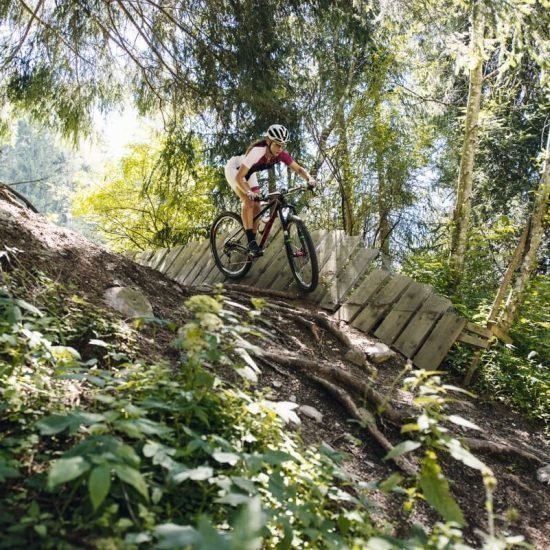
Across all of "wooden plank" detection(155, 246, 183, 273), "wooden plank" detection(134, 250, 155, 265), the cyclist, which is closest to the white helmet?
the cyclist

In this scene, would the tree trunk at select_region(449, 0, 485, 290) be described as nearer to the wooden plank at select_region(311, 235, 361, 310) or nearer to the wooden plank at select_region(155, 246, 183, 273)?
the wooden plank at select_region(311, 235, 361, 310)

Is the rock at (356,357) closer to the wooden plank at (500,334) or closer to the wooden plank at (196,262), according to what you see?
the wooden plank at (500,334)

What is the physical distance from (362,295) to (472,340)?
4.09 ft

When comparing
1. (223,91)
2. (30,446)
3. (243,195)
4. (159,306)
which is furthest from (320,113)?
(30,446)

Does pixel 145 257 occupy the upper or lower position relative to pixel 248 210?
lower

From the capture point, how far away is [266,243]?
7031 millimetres

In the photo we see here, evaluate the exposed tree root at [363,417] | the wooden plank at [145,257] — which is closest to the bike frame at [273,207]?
the exposed tree root at [363,417]

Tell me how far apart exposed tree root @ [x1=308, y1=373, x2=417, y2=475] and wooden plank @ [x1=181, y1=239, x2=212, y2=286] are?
4020 mm

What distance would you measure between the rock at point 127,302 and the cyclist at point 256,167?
224 cm

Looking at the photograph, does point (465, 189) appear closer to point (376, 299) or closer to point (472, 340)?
point (376, 299)

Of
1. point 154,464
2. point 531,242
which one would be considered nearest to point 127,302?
point 154,464

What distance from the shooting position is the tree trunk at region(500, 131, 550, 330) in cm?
563

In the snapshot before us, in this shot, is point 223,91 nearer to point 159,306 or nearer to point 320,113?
point 320,113

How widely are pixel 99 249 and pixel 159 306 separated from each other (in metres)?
0.95
